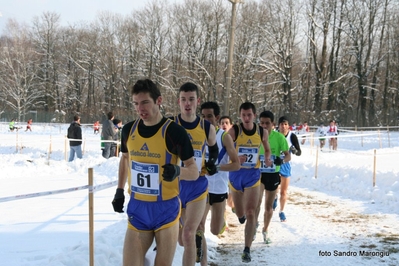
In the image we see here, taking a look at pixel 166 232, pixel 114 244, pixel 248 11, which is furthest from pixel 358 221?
pixel 248 11

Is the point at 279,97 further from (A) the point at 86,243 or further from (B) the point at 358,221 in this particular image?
(A) the point at 86,243

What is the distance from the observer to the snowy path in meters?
5.48

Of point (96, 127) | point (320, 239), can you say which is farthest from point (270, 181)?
point (96, 127)

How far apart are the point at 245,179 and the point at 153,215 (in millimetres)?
2661

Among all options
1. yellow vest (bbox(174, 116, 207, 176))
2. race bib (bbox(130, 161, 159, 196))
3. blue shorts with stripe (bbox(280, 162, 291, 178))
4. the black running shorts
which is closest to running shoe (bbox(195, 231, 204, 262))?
yellow vest (bbox(174, 116, 207, 176))

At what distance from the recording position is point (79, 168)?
15.1 m

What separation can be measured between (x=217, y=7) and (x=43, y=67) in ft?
98.5

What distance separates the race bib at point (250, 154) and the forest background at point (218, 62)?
99.4 ft

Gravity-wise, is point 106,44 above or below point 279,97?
above

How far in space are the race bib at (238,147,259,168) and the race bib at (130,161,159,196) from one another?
2.61m

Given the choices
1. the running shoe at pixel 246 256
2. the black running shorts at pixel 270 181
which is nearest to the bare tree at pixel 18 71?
the black running shorts at pixel 270 181

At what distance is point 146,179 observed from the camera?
3.16 metres

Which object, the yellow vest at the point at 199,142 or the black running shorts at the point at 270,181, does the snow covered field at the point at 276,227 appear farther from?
the yellow vest at the point at 199,142

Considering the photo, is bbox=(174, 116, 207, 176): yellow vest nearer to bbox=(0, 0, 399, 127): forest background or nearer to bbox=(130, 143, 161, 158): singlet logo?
bbox=(130, 143, 161, 158): singlet logo
